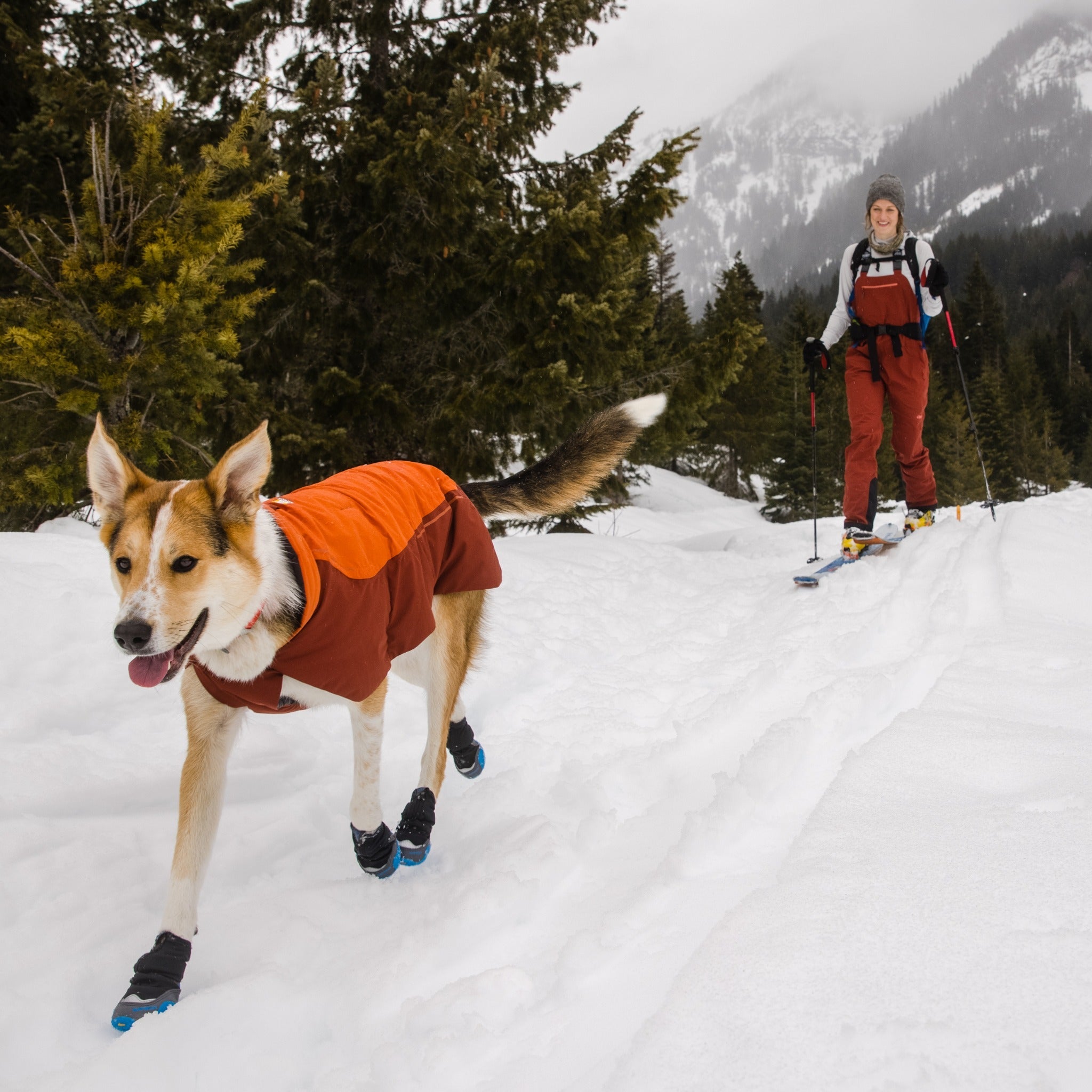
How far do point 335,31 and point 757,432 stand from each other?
109 ft

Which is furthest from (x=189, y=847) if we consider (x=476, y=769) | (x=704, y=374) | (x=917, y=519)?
(x=704, y=374)

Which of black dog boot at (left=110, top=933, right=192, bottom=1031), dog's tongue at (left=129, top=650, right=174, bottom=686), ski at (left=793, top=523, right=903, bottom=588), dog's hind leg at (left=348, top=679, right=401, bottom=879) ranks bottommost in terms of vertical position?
black dog boot at (left=110, top=933, right=192, bottom=1031)

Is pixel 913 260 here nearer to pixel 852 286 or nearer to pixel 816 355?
pixel 852 286

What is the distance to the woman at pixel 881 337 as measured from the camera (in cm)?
643

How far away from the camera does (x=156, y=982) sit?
6.30ft

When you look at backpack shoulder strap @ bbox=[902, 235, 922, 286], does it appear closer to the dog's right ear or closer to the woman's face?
the woman's face

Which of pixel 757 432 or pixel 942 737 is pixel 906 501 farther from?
pixel 757 432

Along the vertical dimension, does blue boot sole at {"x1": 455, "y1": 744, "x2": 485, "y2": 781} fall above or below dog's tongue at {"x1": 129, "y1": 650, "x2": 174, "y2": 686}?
below

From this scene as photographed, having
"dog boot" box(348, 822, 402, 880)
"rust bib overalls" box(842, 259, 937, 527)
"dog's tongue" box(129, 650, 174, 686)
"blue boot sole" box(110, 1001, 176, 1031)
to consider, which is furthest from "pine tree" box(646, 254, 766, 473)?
"blue boot sole" box(110, 1001, 176, 1031)

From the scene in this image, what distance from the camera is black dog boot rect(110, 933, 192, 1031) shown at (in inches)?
73.8

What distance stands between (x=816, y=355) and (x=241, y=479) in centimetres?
635

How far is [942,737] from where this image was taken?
2.71 m

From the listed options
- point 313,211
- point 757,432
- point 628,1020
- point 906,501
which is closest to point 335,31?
point 313,211

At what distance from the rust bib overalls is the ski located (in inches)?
9.0
